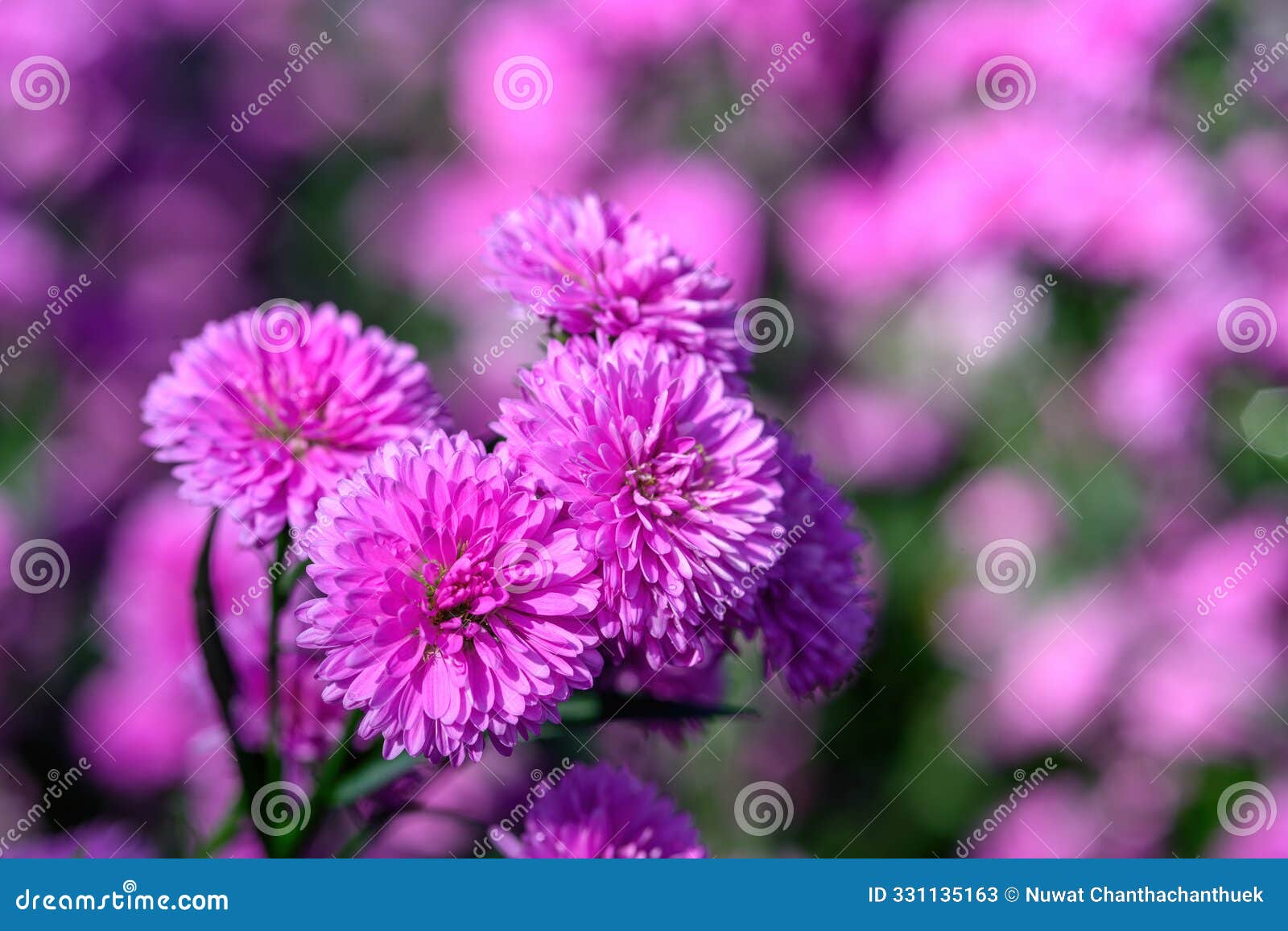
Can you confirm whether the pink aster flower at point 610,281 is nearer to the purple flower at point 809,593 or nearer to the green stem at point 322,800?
the purple flower at point 809,593

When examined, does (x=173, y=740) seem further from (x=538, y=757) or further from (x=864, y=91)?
(x=864, y=91)

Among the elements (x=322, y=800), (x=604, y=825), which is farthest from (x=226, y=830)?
(x=604, y=825)

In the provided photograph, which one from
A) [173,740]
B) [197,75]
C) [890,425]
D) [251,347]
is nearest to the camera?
[251,347]

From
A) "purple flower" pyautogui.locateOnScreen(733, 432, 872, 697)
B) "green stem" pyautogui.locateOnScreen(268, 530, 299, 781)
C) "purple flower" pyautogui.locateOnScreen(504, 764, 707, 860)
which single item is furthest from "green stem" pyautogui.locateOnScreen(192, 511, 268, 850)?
"purple flower" pyautogui.locateOnScreen(733, 432, 872, 697)

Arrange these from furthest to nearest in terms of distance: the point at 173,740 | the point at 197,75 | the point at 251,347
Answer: the point at 197,75
the point at 173,740
the point at 251,347

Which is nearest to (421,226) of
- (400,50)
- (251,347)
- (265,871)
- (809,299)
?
(400,50)

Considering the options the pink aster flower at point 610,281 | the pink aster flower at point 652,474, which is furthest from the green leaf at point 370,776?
the pink aster flower at point 610,281

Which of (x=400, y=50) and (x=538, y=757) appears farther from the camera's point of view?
(x=400, y=50)
